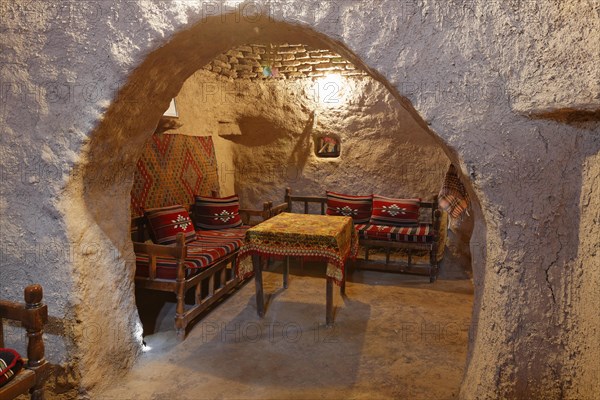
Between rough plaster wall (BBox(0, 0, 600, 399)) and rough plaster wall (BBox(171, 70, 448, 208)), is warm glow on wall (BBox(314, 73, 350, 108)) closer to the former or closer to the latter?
rough plaster wall (BBox(171, 70, 448, 208))

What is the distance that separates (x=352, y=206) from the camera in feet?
20.6

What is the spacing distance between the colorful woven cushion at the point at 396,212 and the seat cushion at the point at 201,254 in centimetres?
203

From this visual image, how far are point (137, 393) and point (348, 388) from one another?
1.48 meters

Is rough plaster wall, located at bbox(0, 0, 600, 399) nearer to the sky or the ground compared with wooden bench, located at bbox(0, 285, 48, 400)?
nearer to the sky

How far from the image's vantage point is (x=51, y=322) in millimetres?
2812

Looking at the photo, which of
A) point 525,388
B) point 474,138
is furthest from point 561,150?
point 525,388

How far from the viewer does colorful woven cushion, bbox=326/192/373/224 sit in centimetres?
627

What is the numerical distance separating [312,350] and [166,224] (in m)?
2.11

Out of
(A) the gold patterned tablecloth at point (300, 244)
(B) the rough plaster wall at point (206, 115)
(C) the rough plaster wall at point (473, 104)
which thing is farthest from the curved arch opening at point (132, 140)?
(B) the rough plaster wall at point (206, 115)

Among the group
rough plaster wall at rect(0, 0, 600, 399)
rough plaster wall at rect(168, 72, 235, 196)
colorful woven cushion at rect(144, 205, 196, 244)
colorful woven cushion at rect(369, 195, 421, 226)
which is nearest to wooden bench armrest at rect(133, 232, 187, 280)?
colorful woven cushion at rect(144, 205, 196, 244)

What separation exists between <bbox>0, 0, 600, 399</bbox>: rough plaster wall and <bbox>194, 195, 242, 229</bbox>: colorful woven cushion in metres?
2.85

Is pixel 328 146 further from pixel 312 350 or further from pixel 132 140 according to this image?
pixel 132 140

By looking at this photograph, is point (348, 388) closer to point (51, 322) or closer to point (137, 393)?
point (137, 393)

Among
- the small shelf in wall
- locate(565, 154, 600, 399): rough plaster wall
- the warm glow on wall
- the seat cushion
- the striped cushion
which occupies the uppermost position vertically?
the warm glow on wall
